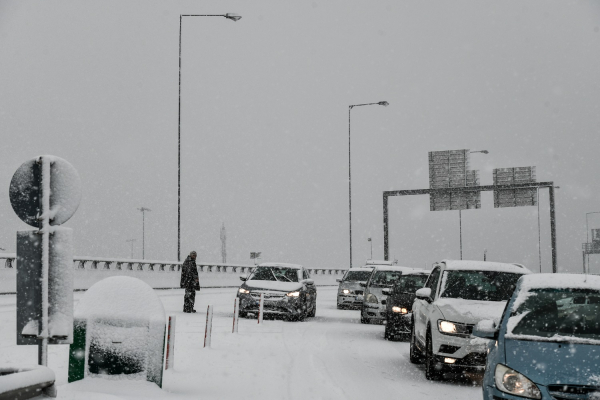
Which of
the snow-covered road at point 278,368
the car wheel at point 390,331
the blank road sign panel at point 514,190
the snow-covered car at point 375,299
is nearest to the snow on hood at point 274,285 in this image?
the snow-covered car at point 375,299

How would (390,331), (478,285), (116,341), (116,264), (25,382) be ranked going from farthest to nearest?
(116,264) < (390,331) < (478,285) < (116,341) < (25,382)

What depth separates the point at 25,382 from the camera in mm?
6113

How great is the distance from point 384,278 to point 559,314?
1488 centimetres

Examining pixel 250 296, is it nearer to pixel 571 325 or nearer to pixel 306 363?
pixel 306 363

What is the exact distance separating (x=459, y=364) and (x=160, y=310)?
4.05 meters

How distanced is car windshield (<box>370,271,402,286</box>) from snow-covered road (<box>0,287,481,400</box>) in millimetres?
2520

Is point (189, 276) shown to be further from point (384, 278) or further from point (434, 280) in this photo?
point (434, 280)

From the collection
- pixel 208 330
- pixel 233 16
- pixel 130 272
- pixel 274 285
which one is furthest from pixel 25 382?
pixel 233 16

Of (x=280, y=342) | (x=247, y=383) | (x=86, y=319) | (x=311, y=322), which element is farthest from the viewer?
(x=311, y=322)

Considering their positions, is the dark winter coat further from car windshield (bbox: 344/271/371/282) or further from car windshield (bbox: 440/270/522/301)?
car windshield (bbox: 440/270/522/301)

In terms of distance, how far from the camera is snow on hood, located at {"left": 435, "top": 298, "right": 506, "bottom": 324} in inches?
434

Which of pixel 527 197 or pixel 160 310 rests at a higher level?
pixel 527 197

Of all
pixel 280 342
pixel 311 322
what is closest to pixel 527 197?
pixel 311 322

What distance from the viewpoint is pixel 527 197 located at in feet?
164
